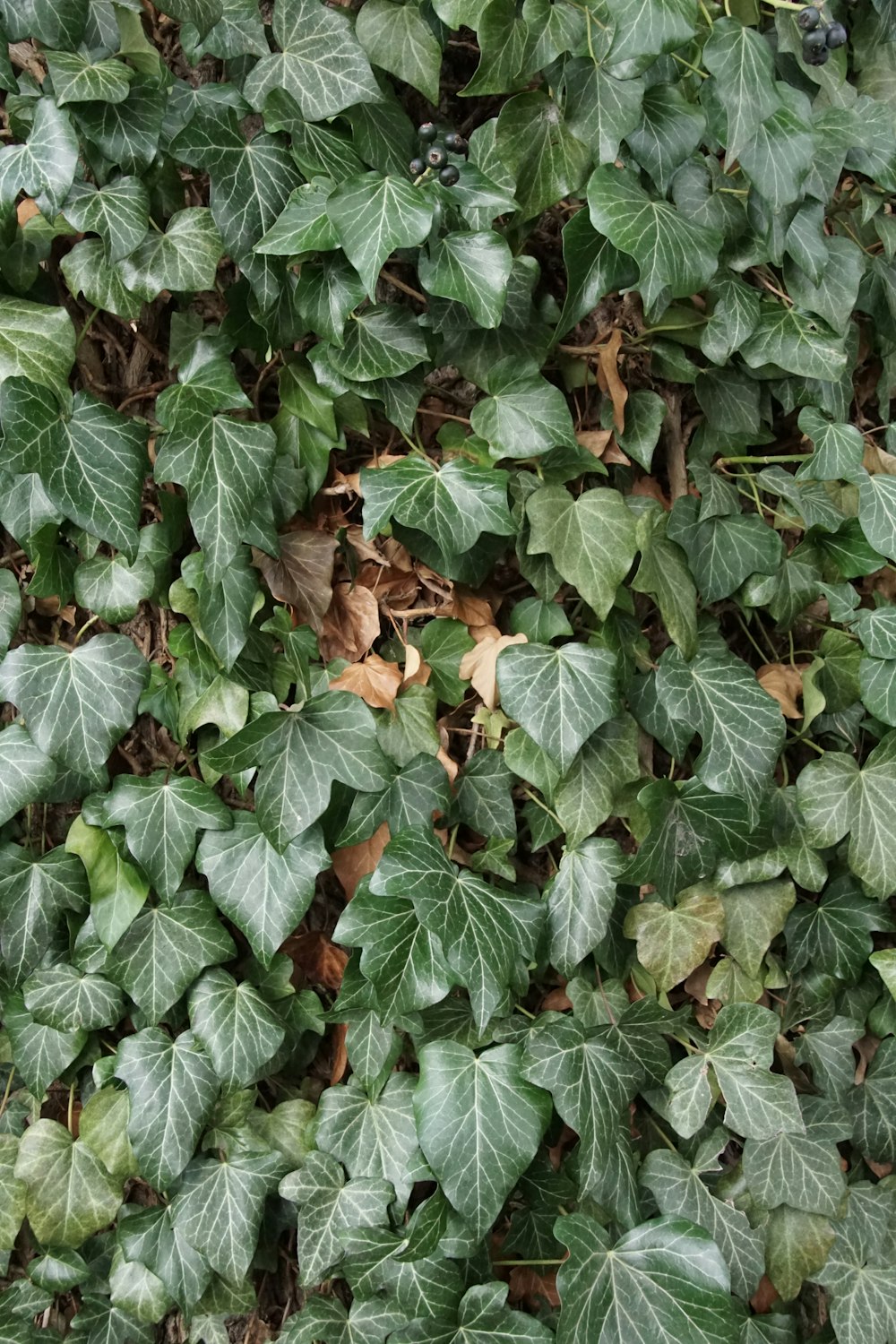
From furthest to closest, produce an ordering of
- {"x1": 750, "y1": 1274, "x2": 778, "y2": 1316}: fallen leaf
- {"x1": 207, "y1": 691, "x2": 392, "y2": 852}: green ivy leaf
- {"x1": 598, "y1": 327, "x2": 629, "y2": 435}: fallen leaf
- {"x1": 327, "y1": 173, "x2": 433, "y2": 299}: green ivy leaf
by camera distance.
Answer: {"x1": 750, "y1": 1274, "x2": 778, "y2": 1316}: fallen leaf
{"x1": 598, "y1": 327, "x2": 629, "y2": 435}: fallen leaf
{"x1": 207, "y1": 691, "x2": 392, "y2": 852}: green ivy leaf
{"x1": 327, "y1": 173, "x2": 433, "y2": 299}: green ivy leaf

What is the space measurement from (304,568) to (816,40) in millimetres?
802

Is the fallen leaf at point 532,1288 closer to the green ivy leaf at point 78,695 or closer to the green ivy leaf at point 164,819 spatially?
the green ivy leaf at point 164,819

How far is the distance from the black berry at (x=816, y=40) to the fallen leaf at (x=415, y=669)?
793 millimetres

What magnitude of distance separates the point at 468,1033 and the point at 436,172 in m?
0.97

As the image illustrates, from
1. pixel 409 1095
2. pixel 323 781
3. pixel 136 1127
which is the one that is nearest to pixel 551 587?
pixel 323 781

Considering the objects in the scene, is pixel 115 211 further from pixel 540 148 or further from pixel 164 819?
pixel 164 819

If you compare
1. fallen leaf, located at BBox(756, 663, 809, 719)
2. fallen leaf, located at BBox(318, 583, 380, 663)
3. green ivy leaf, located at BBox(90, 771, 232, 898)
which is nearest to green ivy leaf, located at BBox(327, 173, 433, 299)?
fallen leaf, located at BBox(318, 583, 380, 663)

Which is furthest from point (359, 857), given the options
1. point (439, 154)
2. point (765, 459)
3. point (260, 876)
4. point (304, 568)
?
point (439, 154)

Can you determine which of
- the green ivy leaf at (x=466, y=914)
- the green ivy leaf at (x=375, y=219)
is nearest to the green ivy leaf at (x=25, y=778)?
the green ivy leaf at (x=466, y=914)

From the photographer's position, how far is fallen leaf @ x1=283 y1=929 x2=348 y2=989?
4.14 feet

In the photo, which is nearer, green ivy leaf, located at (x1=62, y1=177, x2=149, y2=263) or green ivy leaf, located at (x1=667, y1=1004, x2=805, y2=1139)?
green ivy leaf, located at (x1=62, y1=177, x2=149, y2=263)

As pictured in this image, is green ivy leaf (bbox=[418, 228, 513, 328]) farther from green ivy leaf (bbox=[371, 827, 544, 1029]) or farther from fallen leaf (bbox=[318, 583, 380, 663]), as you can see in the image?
green ivy leaf (bbox=[371, 827, 544, 1029])

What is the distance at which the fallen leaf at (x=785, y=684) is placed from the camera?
4.21 feet

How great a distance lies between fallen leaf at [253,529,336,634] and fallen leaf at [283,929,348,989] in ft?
1.37
